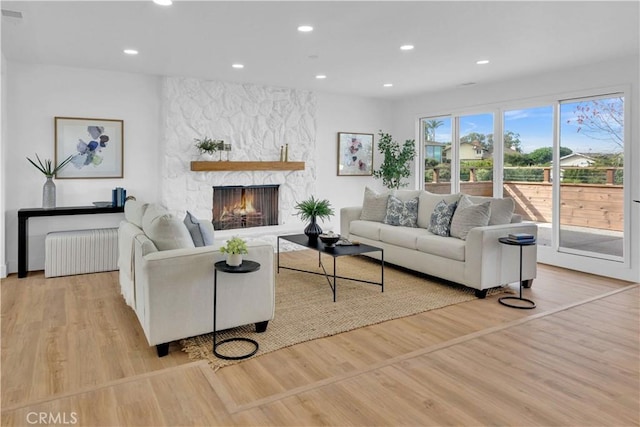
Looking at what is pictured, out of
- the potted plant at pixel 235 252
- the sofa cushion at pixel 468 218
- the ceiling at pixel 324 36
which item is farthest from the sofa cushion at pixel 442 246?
the potted plant at pixel 235 252

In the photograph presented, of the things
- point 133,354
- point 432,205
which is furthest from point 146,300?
point 432,205

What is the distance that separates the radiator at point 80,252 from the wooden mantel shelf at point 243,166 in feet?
4.63

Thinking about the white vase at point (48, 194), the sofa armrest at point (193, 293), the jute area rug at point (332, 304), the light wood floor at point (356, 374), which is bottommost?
the light wood floor at point (356, 374)

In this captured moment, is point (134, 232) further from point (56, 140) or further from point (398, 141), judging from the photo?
point (398, 141)

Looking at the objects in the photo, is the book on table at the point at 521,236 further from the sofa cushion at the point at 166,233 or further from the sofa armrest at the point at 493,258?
the sofa cushion at the point at 166,233

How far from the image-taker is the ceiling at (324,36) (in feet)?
11.2

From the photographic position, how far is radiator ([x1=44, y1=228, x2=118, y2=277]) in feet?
16.5

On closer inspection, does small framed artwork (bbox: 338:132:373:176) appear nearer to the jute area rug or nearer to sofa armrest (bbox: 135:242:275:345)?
the jute area rug

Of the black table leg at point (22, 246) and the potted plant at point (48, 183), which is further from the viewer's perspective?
the potted plant at point (48, 183)

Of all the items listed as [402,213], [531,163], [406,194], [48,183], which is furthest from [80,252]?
[531,163]

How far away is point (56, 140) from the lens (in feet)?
17.5

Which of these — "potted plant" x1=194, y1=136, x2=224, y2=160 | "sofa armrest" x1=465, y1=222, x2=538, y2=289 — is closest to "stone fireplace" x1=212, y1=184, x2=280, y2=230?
"potted plant" x1=194, y1=136, x2=224, y2=160

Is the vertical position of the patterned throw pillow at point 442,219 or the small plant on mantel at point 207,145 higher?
the small plant on mantel at point 207,145

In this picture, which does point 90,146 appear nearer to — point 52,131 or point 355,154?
point 52,131
